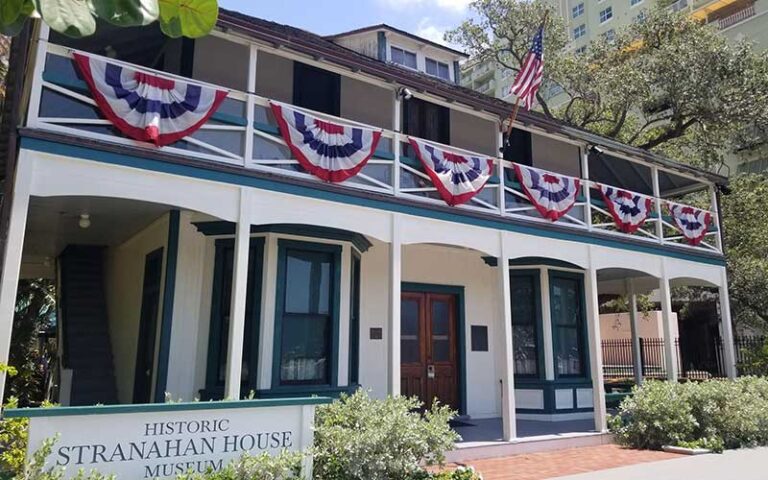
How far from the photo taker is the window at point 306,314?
9648 millimetres

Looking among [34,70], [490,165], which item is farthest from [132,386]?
[490,165]

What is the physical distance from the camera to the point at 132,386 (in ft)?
35.2

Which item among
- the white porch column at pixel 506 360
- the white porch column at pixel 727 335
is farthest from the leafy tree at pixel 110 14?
the white porch column at pixel 727 335

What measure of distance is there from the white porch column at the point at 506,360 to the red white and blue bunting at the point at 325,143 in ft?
10.9

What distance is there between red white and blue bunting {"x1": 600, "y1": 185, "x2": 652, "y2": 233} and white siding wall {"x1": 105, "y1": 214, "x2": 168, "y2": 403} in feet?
30.8

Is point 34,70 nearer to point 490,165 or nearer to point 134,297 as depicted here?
point 134,297

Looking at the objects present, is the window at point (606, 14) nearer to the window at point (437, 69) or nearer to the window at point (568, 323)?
the window at point (437, 69)

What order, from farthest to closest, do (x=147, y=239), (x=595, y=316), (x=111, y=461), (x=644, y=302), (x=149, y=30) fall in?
1. (x=644, y=302)
2. (x=595, y=316)
3. (x=147, y=239)
4. (x=149, y=30)
5. (x=111, y=461)

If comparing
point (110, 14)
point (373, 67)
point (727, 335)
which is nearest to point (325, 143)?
point (373, 67)

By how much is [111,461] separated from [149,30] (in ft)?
23.8

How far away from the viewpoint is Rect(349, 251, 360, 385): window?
35.2ft

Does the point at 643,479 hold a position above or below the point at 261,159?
below

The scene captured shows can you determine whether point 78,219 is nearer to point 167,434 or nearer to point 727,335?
point 167,434

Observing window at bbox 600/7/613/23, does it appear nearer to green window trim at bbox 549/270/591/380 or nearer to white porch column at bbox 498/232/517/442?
green window trim at bbox 549/270/591/380
